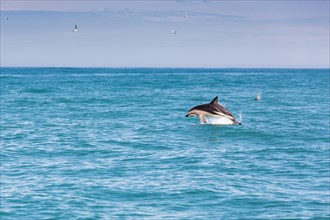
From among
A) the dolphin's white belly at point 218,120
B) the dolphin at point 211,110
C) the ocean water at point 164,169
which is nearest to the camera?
the ocean water at point 164,169

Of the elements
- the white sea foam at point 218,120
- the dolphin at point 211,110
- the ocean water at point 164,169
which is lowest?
the ocean water at point 164,169

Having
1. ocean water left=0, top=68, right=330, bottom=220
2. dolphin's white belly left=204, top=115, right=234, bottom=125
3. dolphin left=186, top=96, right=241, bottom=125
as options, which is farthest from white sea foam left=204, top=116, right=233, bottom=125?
dolphin left=186, top=96, right=241, bottom=125

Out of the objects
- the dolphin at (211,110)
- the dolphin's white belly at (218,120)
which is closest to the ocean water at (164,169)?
the dolphin's white belly at (218,120)

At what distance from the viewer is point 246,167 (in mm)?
27953

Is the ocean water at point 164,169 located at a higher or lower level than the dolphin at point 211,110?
lower

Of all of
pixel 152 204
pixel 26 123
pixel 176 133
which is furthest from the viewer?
pixel 26 123

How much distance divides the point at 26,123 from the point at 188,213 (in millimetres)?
30135

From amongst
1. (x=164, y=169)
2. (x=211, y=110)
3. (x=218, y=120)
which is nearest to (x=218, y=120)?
(x=218, y=120)

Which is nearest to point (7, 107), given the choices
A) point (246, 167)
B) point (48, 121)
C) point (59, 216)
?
point (48, 121)

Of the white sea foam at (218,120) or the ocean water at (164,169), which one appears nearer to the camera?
the ocean water at (164,169)

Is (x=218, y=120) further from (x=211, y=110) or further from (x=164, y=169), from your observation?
(x=164, y=169)

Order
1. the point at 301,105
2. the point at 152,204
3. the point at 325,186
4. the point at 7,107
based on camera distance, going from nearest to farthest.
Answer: the point at 152,204 < the point at 325,186 < the point at 7,107 < the point at 301,105

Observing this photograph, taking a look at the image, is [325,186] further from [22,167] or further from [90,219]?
[22,167]

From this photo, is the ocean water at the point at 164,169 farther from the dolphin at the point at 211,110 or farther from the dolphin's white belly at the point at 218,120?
the dolphin at the point at 211,110
